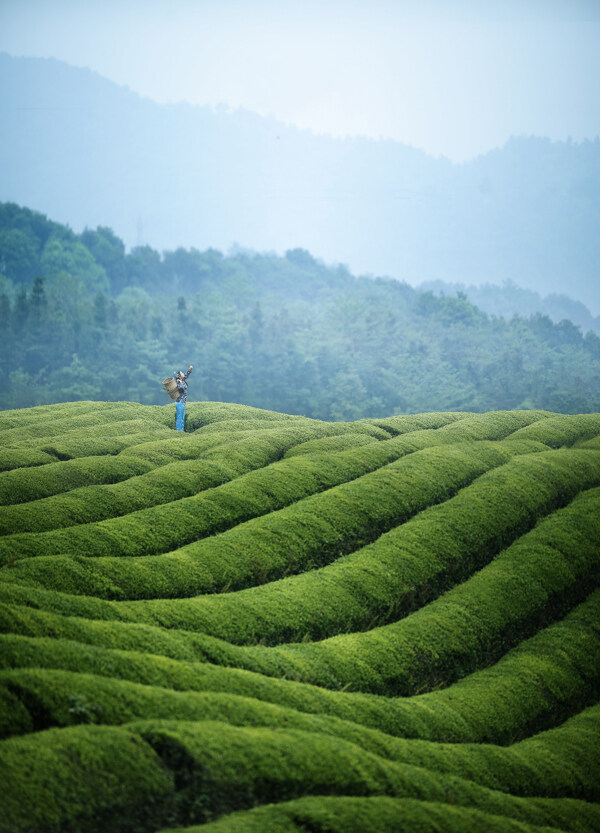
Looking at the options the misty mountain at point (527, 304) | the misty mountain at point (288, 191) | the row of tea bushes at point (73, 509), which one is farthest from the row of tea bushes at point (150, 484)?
the misty mountain at point (288, 191)

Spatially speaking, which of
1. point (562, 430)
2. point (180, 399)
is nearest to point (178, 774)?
point (180, 399)

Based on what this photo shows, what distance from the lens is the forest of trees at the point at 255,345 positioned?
76.9 meters

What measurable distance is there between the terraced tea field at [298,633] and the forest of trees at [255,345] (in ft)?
175

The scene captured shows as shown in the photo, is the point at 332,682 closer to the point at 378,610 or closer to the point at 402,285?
the point at 378,610

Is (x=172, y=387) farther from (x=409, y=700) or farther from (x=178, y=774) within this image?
(x=178, y=774)

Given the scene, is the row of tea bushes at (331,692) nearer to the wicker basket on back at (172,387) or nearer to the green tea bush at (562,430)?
the green tea bush at (562,430)

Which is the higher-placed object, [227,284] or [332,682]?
[227,284]

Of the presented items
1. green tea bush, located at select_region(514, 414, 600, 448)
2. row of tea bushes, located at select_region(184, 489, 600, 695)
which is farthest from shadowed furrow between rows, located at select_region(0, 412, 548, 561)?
green tea bush, located at select_region(514, 414, 600, 448)

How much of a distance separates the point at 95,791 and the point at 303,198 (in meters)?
196

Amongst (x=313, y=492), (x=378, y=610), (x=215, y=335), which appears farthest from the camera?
(x=215, y=335)

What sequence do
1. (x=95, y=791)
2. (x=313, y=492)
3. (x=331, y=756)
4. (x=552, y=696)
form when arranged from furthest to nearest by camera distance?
(x=313, y=492)
(x=552, y=696)
(x=331, y=756)
(x=95, y=791)

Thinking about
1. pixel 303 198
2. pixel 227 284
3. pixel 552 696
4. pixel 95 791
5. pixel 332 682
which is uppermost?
pixel 303 198

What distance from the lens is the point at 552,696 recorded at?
13.5 metres

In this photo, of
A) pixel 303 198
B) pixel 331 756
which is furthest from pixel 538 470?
pixel 303 198
